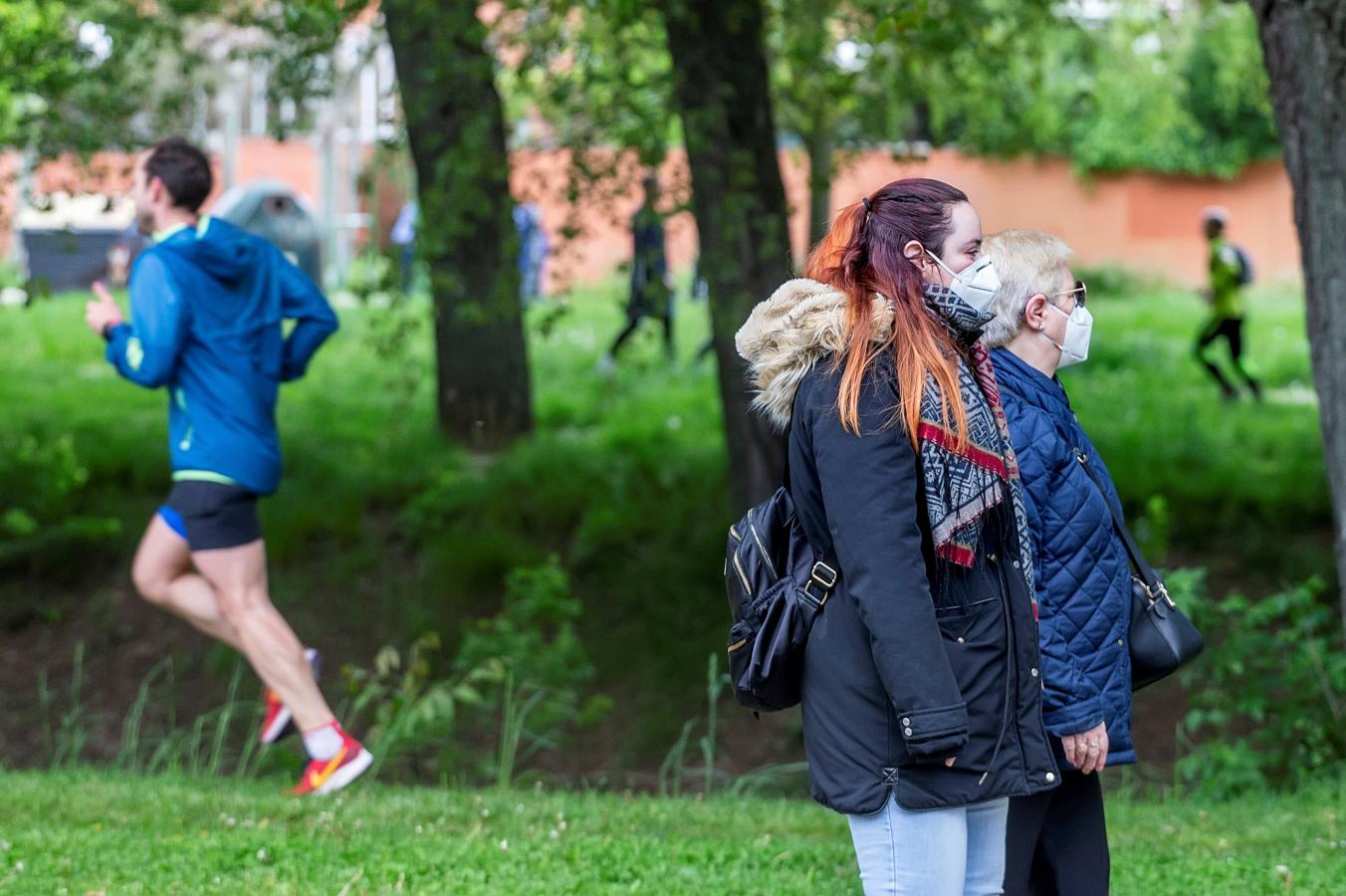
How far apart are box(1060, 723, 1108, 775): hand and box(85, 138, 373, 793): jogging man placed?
2.90m

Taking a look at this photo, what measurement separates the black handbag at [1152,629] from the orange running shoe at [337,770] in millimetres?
2863

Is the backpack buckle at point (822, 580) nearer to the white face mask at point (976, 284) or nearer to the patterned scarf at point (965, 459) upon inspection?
the patterned scarf at point (965, 459)

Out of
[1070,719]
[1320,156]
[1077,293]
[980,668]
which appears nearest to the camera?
[980,668]

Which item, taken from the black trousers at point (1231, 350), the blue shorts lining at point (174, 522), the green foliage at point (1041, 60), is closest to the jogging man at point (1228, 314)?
the black trousers at point (1231, 350)

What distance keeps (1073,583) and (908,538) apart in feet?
2.08

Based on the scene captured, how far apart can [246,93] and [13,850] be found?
25.2 m

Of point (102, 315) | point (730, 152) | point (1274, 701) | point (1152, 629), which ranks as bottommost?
point (1274, 701)

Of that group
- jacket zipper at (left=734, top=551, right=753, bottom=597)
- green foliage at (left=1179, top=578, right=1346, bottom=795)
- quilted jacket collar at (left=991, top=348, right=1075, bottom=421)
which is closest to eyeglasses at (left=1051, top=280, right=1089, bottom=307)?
quilted jacket collar at (left=991, top=348, right=1075, bottom=421)

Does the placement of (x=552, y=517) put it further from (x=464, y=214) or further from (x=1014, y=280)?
(x=1014, y=280)

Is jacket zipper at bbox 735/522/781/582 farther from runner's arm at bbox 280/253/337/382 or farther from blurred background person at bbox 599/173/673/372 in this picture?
blurred background person at bbox 599/173/673/372

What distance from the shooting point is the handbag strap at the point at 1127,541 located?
11.2ft

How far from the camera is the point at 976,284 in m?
3.01

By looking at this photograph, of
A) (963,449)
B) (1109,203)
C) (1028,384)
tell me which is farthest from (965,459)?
(1109,203)

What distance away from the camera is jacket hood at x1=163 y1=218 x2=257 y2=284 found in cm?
537
